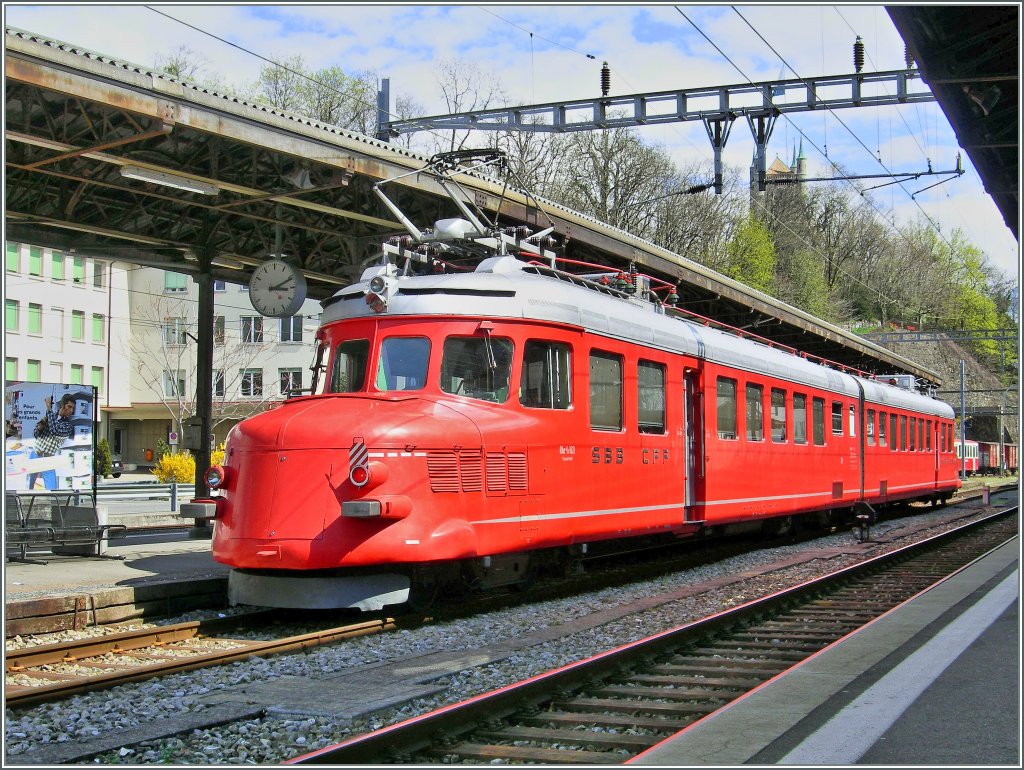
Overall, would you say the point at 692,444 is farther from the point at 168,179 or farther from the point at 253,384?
the point at 253,384

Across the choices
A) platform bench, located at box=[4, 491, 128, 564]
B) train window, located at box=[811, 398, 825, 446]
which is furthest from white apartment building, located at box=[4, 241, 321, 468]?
platform bench, located at box=[4, 491, 128, 564]

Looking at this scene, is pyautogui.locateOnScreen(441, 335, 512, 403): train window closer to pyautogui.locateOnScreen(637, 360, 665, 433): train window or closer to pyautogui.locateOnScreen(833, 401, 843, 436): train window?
pyautogui.locateOnScreen(637, 360, 665, 433): train window

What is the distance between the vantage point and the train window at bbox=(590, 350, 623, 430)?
39.5 feet

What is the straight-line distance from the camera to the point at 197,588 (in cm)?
1133

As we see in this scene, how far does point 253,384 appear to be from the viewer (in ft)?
180

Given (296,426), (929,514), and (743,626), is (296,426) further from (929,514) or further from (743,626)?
(929,514)

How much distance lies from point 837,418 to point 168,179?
45.4 ft

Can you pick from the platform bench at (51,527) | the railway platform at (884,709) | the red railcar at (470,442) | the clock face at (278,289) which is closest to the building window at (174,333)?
the clock face at (278,289)

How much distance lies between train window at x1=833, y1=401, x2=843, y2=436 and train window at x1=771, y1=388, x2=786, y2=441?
3364mm

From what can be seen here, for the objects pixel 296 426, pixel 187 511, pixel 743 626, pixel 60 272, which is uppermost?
pixel 60 272

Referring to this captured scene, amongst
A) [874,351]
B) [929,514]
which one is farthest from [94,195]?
[874,351]

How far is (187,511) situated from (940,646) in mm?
6990

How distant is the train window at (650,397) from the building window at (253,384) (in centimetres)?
Answer: 4290

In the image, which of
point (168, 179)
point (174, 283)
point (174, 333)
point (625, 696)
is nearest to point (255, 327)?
point (174, 333)
